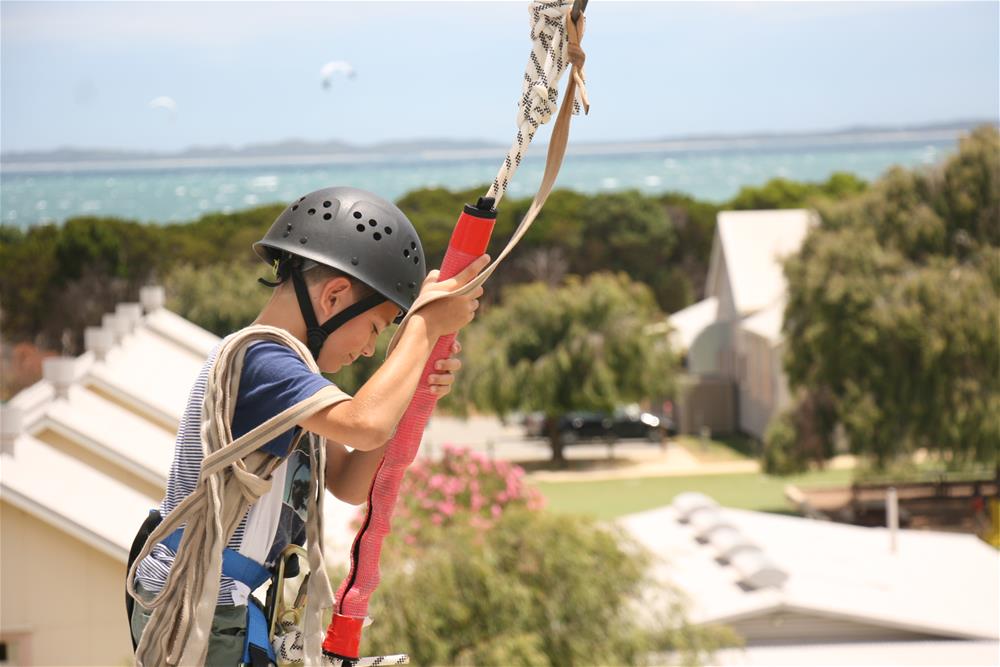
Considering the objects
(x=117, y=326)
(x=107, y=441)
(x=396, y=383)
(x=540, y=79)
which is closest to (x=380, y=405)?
(x=396, y=383)

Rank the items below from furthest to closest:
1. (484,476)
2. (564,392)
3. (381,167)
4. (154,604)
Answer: (381,167)
(564,392)
(484,476)
(154,604)

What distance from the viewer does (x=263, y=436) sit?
2.55 metres

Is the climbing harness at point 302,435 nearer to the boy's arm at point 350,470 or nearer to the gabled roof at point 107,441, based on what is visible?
the boy's arm at point 350,470

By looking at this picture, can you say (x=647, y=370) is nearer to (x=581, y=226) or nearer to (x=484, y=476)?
(x=484, y=476)

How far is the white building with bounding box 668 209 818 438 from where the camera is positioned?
36781mm

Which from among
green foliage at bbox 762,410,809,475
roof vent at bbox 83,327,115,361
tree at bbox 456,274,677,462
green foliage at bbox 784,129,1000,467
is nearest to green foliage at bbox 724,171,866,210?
tree at bbox 456,274,677,462

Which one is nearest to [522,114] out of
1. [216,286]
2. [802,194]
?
[216,286]

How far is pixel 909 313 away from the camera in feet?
76.6

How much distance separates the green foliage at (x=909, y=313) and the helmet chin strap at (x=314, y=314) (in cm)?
2191

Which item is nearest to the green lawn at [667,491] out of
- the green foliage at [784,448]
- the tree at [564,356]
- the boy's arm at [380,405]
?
the green foliage at [784,448]

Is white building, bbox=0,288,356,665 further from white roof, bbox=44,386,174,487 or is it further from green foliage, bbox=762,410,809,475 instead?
green foliage, bbox=762,410,809,475

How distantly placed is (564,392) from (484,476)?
15.6 meters

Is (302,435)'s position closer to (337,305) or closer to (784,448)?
(337,305)

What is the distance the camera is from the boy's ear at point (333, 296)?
9.19 feet
